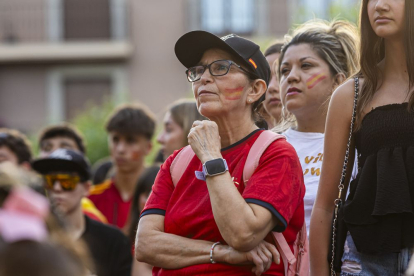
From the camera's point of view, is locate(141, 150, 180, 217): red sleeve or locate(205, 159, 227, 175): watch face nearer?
locate(205, 159, 227, 175): watch face

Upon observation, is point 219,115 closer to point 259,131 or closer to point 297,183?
point 259,131

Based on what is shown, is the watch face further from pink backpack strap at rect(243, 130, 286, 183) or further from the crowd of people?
pink backpack strap at rect(243, 130, 286, 183)

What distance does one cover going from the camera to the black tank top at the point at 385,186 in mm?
3283

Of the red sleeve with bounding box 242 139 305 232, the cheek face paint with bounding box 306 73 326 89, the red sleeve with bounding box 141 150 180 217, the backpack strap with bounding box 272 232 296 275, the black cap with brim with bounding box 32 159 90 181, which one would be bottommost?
the black cap with brim with bounding box 32 159 90 181

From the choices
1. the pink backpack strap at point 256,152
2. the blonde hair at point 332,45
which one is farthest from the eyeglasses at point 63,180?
the pink backpack strap at point 256,152

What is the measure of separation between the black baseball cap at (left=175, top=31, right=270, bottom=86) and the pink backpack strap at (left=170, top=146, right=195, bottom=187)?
1.48 ft

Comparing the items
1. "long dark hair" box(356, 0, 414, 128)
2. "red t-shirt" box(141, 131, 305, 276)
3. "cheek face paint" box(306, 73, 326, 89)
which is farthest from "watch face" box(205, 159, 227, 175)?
"cheek face paint" box(306, 73, 326, 89)

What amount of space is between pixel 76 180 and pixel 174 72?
16.3 meters

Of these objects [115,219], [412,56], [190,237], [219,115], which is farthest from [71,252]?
[115,219]

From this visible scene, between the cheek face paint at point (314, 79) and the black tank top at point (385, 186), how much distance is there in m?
1.20

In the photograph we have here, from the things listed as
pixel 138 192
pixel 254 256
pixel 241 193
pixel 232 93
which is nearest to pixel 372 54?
pixel 232 93

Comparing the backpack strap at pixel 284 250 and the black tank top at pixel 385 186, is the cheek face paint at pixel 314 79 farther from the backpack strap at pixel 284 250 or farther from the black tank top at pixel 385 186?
the backpack strap at pixel 284 250

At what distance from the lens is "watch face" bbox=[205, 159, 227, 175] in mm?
3363

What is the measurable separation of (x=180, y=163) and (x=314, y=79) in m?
1.35
